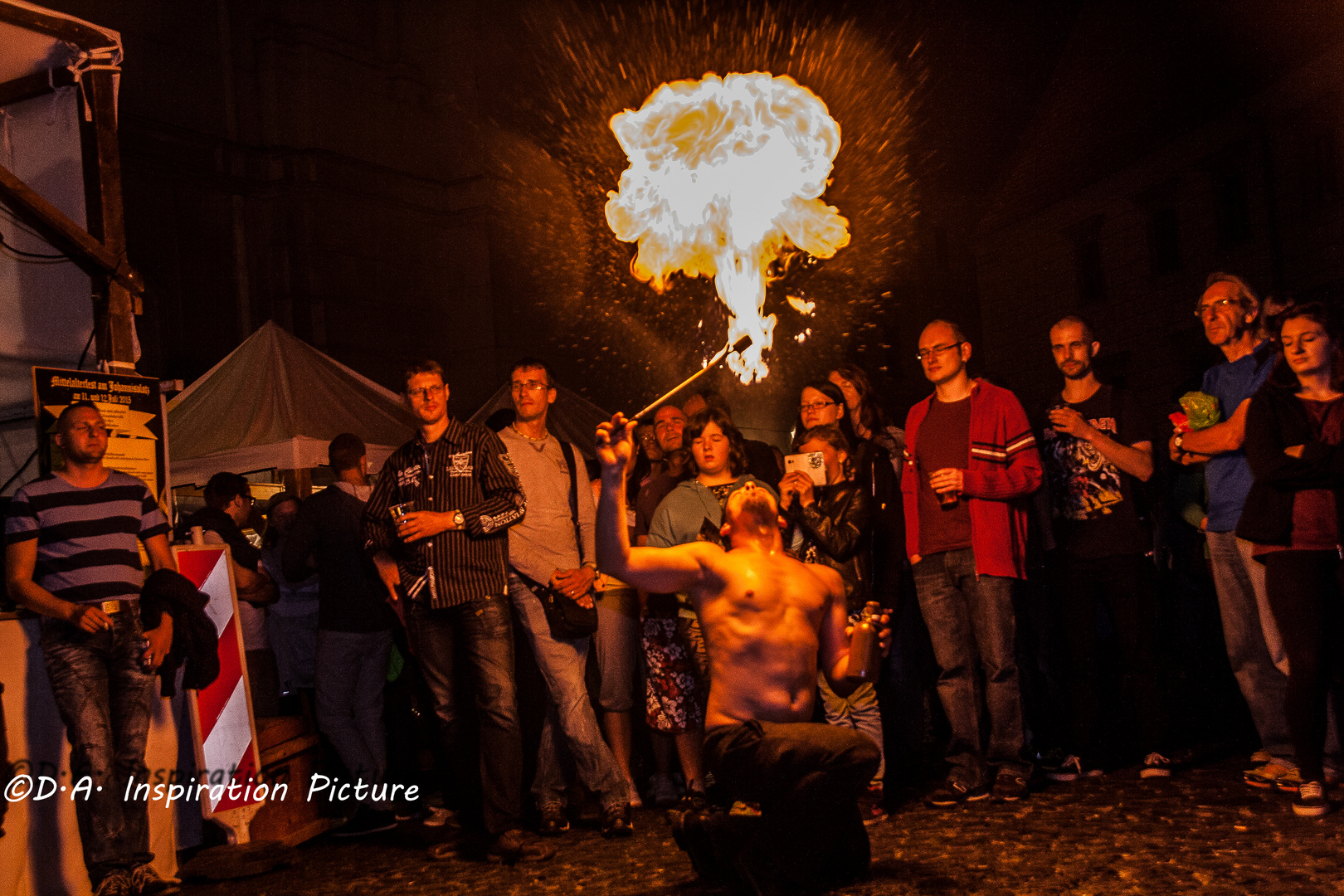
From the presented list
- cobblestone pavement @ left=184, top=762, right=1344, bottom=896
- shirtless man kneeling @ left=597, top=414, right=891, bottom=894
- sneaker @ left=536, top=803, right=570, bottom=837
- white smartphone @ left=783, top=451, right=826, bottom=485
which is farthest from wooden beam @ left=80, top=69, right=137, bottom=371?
shirtless man kneeling @ left=597, top=414, right=891, bottom=894

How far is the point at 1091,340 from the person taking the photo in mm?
6434

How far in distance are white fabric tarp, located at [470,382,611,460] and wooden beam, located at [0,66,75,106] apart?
215 inches

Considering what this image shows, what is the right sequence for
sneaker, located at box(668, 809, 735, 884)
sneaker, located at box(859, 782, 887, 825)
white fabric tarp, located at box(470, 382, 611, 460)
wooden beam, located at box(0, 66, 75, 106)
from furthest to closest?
1. white fabric tarp, located at box(470, 382, 611, 460)
2. wooden beam, located at box(0, 66, 75, 106)
3. sneaker, located at box(859, 782, 887, 825)
4. sneaker, located at box(668, 809, 735, 884)

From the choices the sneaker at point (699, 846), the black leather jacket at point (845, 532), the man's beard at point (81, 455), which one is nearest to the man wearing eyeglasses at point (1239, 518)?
the black leather jacket at point (845, 532)

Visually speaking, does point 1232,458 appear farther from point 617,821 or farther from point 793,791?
point 617,821

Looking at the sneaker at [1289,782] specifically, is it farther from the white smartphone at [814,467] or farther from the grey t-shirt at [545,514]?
the grey t-shirt at [545,514]

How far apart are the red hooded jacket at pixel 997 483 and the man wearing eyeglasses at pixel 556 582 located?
1.95 metres

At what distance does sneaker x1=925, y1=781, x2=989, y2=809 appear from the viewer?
5.75 meters

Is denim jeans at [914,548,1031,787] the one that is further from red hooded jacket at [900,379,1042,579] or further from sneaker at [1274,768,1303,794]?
sneaker at [1274,768,1303,794]

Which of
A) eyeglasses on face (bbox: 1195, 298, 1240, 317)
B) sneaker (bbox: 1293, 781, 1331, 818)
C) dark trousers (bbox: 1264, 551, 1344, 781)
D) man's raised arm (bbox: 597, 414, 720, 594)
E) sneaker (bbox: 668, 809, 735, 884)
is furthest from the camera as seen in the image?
eyeglasses on face (bbox: 1195, 298, 1240, 317)

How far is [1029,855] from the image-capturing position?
4746 millimetres

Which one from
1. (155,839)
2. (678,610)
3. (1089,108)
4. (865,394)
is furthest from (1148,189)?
(155,839)

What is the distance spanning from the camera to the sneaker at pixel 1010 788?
5.75 metres

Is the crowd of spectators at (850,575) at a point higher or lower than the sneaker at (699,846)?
higher
